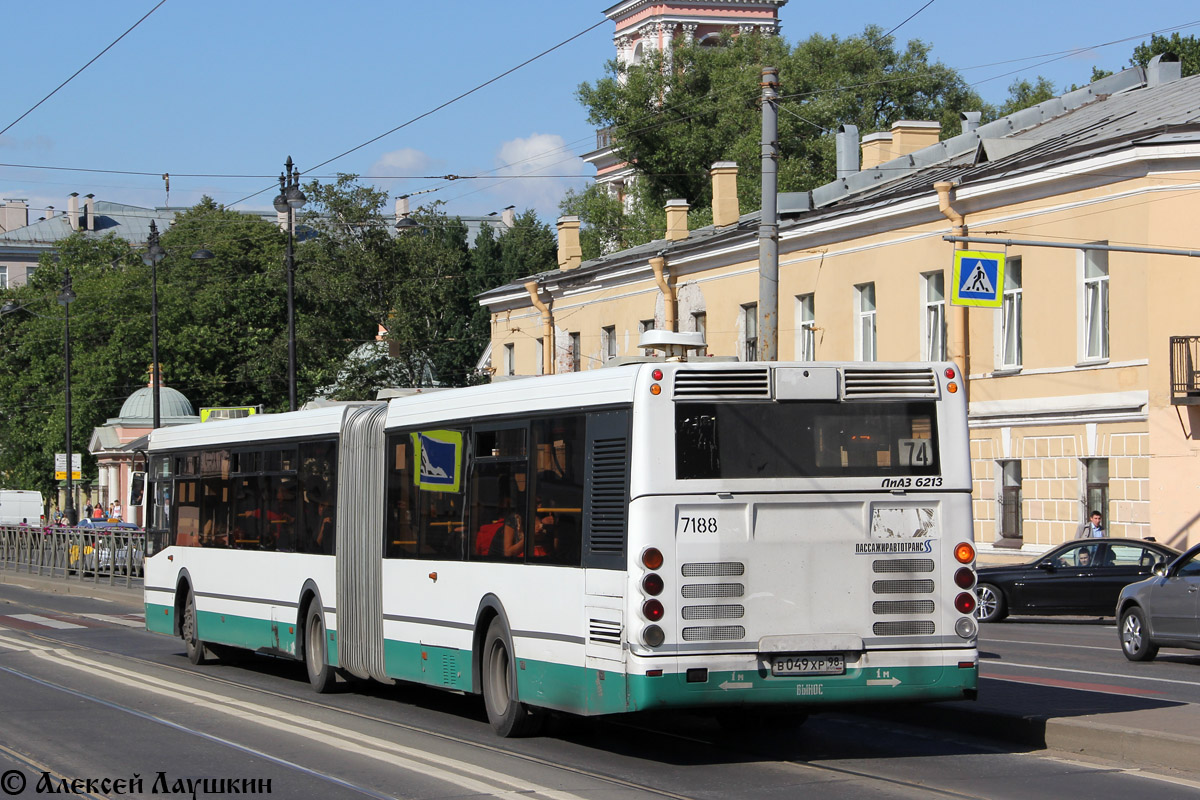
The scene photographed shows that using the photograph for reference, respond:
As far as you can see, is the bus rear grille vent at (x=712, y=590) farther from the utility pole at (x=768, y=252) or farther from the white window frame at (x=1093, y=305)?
the white window frame at (x=1093, y=305)

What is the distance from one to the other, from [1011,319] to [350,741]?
22598 mm

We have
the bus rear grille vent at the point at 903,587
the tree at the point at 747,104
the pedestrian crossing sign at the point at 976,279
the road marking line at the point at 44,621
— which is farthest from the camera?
the tree at the point at 747,104

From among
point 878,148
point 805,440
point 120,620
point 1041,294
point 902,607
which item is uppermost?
point 878,148

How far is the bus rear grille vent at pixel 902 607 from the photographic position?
33.8ft

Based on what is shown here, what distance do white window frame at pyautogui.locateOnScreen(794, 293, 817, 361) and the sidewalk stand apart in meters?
23.9

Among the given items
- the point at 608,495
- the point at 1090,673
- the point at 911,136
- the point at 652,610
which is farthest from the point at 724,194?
the point at 652,610

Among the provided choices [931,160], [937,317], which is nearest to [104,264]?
[931,160]

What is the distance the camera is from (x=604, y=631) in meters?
10.3

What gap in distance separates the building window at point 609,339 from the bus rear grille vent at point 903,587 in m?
35.0

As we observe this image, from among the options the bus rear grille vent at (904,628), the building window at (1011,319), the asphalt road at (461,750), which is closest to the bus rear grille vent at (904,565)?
the bus rear grille vent at (904,628)

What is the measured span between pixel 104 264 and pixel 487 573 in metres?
79.5

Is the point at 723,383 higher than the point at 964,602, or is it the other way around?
the point at 723,383

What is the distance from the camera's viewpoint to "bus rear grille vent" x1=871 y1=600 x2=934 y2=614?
33.8 feet

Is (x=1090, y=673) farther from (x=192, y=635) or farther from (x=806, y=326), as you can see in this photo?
(x=806, y=326)
